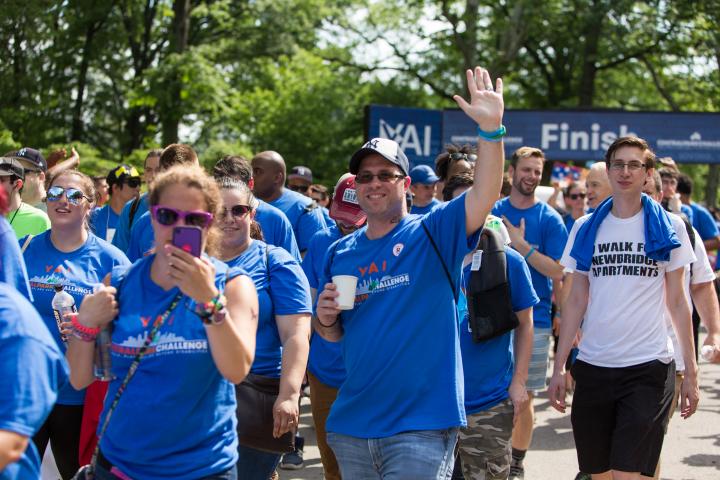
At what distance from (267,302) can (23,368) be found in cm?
201

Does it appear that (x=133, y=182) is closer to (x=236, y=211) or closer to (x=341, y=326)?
(x=236, y=211)

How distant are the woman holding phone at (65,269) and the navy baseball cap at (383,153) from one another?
5.34ft

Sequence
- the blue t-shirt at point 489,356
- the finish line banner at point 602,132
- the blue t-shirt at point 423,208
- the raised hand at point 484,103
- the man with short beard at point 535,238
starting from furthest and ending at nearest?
the finish line banner at point 602,132
the blue t-shirt at point 423,208
the man with short beard at point 535,238
the blue t-shirt at point 489,356
the raised hand at point 484,103

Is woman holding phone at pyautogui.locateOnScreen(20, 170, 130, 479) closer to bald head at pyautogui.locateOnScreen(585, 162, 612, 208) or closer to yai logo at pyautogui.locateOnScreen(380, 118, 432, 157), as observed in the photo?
bald head at pyautogui.locateOnScreen(585, 162, 612, 208)

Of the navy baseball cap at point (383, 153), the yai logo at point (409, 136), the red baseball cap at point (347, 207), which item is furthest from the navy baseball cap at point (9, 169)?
the yai logo at point (409, 136)

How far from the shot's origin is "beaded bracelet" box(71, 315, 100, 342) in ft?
10.6

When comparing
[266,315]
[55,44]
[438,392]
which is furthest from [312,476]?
[55,44]

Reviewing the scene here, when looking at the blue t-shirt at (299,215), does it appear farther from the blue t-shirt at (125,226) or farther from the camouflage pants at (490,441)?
the camouflage pants at (490,441)

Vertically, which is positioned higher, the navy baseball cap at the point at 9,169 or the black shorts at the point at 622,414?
the navy baseball cap at the point at 9,169

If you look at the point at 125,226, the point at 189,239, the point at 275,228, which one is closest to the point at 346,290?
the point at 189,239

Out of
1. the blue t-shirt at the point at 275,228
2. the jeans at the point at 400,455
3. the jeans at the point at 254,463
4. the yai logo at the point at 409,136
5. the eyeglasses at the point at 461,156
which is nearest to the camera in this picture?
the jeans at the point at 400,455

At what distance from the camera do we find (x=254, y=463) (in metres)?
4.62

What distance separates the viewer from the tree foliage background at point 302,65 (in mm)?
23391

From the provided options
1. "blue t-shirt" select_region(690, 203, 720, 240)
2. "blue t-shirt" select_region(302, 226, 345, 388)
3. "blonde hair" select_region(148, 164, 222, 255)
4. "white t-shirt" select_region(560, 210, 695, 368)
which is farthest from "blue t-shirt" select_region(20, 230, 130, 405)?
"blue t-shirt" select_region(690, 203, 720, 240)
